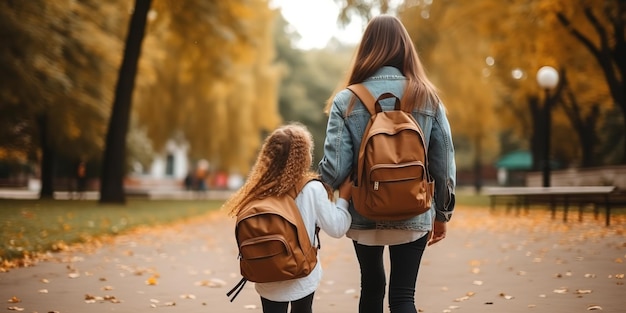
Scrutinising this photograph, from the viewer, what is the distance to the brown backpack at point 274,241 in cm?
365

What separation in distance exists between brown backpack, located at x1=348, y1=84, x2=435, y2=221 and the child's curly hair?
0.30 m

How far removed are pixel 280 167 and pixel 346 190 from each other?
0.35 metres

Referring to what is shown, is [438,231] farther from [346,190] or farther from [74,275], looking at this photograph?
[74,275]

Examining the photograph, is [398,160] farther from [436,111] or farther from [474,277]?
[474,277]

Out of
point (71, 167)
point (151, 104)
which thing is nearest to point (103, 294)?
point (151, 104)

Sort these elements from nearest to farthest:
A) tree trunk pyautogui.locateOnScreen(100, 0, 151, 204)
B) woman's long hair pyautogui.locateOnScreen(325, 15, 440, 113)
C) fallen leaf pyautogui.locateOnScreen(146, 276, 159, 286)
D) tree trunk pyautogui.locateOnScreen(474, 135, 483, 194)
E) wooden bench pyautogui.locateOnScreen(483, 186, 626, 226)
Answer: woman's long hair pyautogui.locateOnScreen(325, 15, 440, 113) → fallen leaf pyautogui.locateOnScreen(146, 276, 159, 286) → wooden bench pyautogui.locateOnScreen(483, 186, 626, 226) → tree trunk pyautogui.locateOnScreen(100, 0, 151, 204) → tree trunk pyautogui.locateOnScreen(474, 135, 483, 194)

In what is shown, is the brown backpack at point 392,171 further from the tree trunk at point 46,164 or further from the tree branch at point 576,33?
the tree trunk at point 46,164

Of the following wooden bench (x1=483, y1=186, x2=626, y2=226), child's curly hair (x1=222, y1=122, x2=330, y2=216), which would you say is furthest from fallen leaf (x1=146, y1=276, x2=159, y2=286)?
wooden bench (x1=483, y1=186, x2=626, y2=226)

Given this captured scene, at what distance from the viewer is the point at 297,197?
377 cm

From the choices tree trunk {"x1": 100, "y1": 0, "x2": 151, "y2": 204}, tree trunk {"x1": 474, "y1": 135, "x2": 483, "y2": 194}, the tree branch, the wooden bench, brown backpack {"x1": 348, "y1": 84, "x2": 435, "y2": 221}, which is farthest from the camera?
tree trunk {"x1": 474, "y1": 135, "x2": 483, "y2": 194}

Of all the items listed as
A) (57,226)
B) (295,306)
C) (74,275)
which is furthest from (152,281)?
(57,226)

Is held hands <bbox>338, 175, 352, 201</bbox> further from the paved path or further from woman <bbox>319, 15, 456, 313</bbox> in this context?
the paved path

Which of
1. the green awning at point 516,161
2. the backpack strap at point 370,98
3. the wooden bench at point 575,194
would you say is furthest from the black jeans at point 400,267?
the green awning at point 516,161

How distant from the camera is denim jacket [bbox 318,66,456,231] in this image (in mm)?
3713
